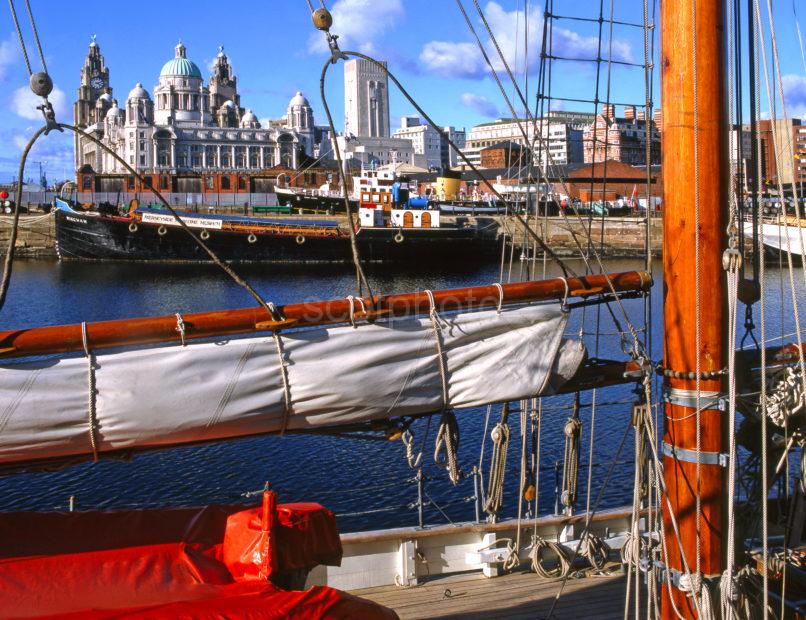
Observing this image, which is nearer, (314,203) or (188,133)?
(314,203)

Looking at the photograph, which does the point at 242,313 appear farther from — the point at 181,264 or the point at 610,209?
the point at 610,209

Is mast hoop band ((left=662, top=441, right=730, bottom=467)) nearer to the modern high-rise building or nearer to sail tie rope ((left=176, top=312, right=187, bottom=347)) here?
sail tie rope ((left=176, top=312, right=187, bottom=347))

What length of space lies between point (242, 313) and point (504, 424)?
107 inches

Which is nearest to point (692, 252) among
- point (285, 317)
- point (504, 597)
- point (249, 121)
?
point (285, 317)

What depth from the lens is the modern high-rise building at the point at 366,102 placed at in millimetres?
177250

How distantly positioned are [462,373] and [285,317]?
3.39 ft

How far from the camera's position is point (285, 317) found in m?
4.62

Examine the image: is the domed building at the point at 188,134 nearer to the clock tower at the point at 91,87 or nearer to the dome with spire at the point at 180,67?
the dome with spire at the point at 180,67

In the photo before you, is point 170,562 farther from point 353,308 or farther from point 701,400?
point 701,400

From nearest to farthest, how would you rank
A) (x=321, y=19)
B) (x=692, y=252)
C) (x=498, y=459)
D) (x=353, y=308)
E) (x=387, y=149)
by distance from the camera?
1. (x=692, y=252)
2. (x=353, y=308)
3. (x=321, y=19)
4. (x=498, y=459)
5. (x=387, y=149)

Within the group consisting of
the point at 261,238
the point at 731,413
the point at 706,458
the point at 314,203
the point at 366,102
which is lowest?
the point at 706,458

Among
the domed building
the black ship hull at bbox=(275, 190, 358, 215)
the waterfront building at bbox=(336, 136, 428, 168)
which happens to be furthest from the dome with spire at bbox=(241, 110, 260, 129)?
the black ship hull at bbox=(275, 190, 358, 215)

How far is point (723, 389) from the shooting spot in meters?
4.63

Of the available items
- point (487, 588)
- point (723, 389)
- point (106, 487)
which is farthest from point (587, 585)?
point (106, 487)
